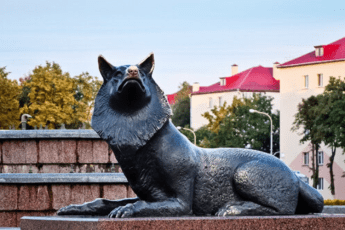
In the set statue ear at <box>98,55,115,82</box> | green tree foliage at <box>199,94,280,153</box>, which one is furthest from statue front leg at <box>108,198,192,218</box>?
green tree foliage at <box>199,94,280,153</box>

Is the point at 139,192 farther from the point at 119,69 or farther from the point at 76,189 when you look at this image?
the point at 76,189

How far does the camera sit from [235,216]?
7.47m

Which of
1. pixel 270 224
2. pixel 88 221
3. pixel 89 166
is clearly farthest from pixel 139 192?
pixel 89 166

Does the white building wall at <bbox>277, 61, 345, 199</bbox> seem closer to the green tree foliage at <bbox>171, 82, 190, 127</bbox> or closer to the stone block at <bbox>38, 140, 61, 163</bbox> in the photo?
the green tree foliage at <bbox>171, 82, 190, 127</bbox>

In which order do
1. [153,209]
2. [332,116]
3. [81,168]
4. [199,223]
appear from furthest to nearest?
[332,116] → [81,168] → [153,209] → [199,223]

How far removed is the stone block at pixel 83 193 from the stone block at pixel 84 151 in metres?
1.91

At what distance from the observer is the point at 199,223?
7.15 meters

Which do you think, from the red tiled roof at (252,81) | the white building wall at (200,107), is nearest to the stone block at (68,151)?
the red tiled roof at (252,81)

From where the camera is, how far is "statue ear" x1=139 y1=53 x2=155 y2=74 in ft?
25.3

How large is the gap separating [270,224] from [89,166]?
341 inches

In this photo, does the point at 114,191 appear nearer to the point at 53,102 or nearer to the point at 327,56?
the point at 53,102

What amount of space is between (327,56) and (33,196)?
74171 mm

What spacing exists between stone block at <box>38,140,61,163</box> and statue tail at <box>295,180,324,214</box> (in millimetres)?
7796

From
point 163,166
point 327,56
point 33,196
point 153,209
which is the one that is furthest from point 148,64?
point 327,56
